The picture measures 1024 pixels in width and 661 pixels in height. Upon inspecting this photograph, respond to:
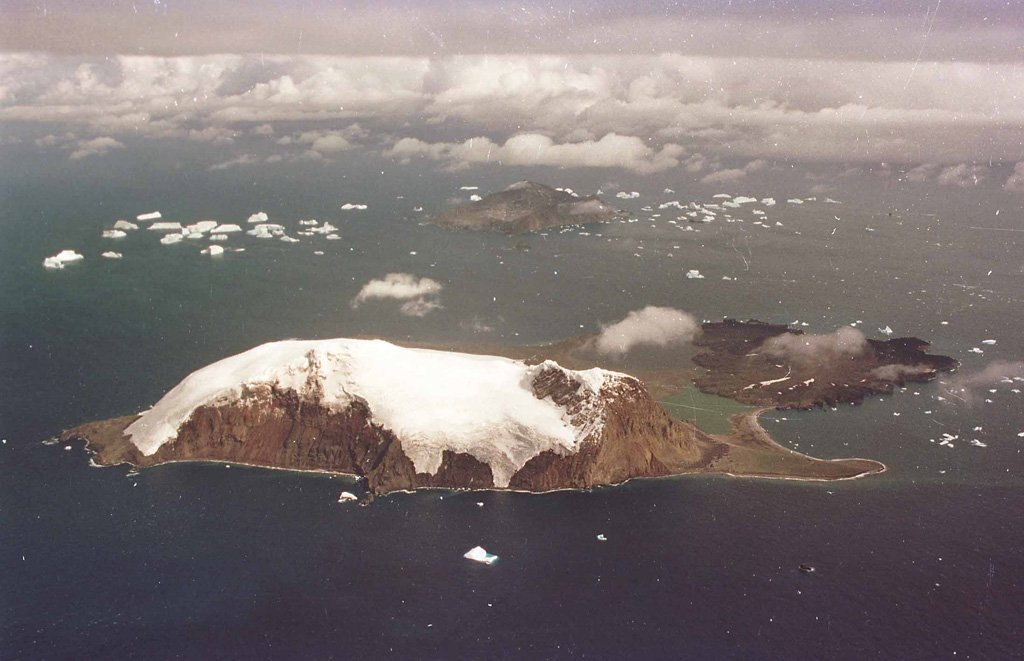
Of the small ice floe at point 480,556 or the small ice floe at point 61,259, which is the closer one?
the small ice floe at point 480,556

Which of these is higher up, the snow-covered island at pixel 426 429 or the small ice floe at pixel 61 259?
the small ice floe at pixel 61 259

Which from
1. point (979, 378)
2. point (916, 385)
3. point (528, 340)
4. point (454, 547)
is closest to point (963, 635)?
point (454, 547)

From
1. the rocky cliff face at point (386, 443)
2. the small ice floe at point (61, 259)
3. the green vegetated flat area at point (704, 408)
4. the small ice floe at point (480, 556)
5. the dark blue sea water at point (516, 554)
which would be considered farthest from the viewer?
the small ice floe at point (61, 259)

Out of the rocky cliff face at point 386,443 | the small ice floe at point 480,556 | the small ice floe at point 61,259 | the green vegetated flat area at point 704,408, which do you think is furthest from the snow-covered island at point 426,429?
the small ice floe at point 61,259

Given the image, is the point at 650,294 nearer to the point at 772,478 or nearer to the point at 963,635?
the point at 772,478

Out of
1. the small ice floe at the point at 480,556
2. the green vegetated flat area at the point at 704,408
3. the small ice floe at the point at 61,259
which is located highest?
the small ice floe at the point at 61,259

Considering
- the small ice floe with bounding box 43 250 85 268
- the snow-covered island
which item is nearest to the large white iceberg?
the snow-covered island

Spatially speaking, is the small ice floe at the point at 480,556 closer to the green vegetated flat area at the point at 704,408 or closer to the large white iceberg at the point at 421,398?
the large white iceberg at the point at 421,398

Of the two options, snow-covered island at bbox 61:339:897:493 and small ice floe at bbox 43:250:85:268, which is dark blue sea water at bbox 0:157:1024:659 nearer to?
snow-covered island at bbox 61:339:897:493
